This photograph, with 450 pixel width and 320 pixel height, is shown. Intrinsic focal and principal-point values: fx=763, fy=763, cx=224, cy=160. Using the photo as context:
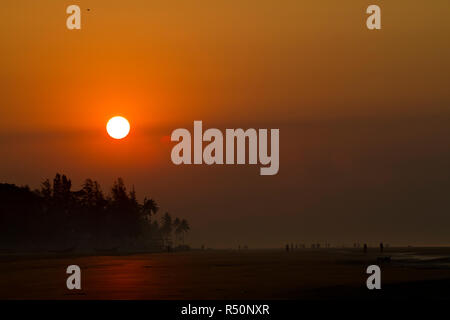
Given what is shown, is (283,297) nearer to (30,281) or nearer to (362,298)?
(362,298)

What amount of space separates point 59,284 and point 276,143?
17.6 meters

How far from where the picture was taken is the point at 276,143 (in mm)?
53000

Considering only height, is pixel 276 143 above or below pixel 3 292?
above

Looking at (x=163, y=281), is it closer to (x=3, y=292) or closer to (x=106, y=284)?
(x=106, y=284)

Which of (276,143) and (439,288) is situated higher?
(276,143)

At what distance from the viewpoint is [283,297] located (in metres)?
40.5
